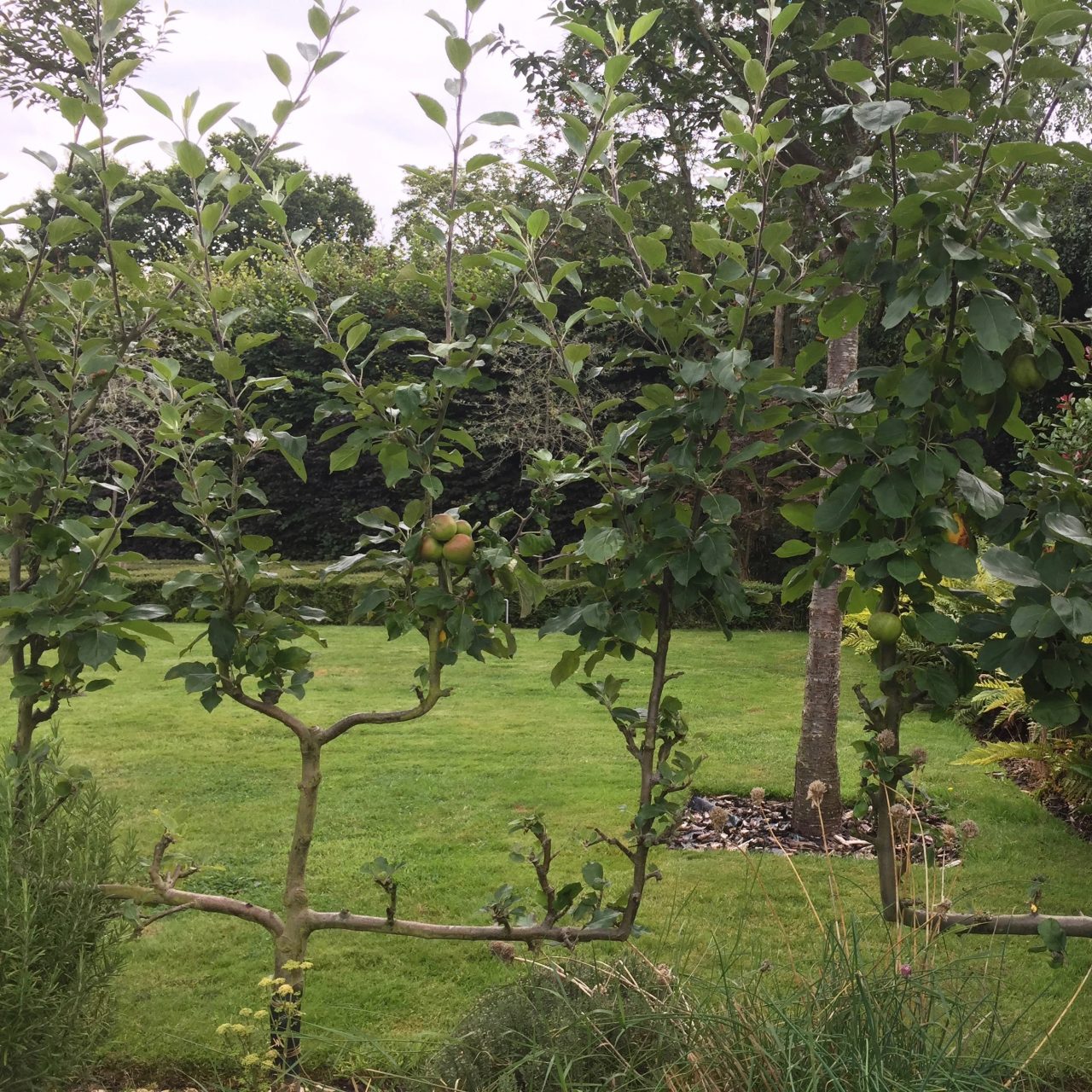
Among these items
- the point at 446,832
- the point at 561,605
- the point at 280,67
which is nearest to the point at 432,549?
the point at 280,67

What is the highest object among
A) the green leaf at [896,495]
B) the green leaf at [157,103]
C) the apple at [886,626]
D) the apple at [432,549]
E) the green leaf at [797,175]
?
the green leaf at [157,103]

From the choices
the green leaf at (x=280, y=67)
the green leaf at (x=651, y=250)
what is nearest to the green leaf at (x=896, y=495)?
the green leaf at (x=651, y=250)

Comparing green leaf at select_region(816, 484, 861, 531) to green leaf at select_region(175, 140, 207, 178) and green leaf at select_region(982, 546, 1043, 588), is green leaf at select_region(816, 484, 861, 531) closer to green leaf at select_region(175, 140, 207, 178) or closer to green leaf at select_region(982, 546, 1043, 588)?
green leaf at select_region(982, 546, 1043, 588)

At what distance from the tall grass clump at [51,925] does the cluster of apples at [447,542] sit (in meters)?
0.99

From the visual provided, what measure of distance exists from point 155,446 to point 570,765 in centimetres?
353

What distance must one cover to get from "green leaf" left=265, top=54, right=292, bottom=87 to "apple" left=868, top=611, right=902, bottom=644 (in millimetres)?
1599

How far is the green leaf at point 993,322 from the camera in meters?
1.62

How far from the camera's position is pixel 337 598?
1051 cm

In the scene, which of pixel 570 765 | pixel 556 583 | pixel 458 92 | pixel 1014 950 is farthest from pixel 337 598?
pixel 458 92

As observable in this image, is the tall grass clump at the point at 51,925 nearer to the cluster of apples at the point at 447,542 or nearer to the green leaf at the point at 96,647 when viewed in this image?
the green leaf at the point at 96,647

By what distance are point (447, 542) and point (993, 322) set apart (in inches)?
43.0

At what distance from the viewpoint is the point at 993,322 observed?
5.39ft

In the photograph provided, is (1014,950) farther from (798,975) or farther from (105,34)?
(105,34)

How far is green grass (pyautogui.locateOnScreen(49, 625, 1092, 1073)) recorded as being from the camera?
2.83m
